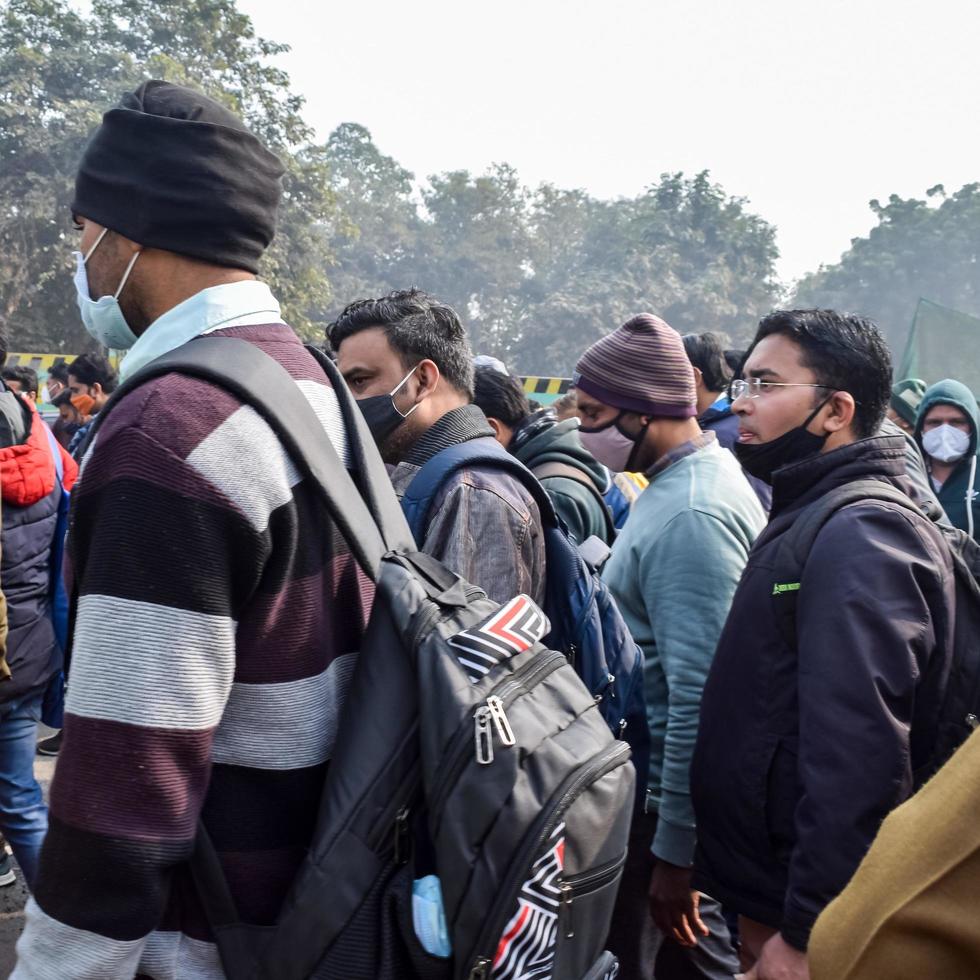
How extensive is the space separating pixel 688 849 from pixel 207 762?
157 centimetres

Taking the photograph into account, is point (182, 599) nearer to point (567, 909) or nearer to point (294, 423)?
point (294, 423)

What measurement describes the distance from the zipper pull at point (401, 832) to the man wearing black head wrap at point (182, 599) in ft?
0.44

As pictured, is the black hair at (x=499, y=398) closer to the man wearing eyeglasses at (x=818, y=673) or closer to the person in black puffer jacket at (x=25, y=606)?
the person in black puffer jacket at (x=25, y=606)

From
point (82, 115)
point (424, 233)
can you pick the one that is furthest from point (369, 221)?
point (82, 115)

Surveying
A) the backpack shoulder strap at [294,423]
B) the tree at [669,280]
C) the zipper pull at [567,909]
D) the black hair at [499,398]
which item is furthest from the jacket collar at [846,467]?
the tree at [669,280]

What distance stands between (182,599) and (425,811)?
1.42 feet

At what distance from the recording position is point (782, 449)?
2.57 m

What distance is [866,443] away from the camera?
2.30m

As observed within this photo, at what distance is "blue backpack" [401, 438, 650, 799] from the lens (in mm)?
2434

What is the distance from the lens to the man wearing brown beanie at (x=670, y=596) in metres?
2.57

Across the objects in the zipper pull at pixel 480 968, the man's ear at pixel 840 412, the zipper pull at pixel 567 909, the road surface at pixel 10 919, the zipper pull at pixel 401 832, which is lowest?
the road surface at pixel 10 919

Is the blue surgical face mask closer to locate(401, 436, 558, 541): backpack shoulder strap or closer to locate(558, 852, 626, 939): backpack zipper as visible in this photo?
locate(401, 436, 558, 541): backpack shoulder strap

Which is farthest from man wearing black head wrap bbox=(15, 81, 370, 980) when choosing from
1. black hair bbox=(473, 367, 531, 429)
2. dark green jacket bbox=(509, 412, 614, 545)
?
black hair bbox=(473, 367, 531, 429)

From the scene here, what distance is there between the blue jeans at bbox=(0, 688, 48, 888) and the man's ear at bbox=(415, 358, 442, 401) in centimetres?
187
